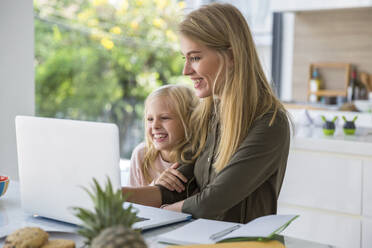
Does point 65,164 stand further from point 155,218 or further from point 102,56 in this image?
point 102,56

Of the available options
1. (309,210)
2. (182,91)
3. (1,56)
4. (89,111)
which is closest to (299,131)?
(309,210)

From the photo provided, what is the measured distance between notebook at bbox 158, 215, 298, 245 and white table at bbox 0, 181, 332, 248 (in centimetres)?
5

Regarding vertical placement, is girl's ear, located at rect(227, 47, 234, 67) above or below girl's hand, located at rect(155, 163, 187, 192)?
above

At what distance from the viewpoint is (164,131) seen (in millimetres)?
1915

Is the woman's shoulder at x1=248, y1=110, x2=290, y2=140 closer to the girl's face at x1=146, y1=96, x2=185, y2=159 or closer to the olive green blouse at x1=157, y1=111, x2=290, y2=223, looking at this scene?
the olive green blouse at x1=157, y1=111, x2=290, y2=223

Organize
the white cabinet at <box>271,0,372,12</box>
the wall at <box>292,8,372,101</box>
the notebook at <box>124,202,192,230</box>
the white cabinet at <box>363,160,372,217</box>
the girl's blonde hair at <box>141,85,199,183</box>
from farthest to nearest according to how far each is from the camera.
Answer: the wall at <box>292,8,372,101</box>
the white cabinet at <box>271,0,372,12</box>
the white cabinet at <box>363,160,372,217</box>
the girl's blonde hair at <box>141,85,199,183</box>
the notebook at <box>124,202,192,230</box>

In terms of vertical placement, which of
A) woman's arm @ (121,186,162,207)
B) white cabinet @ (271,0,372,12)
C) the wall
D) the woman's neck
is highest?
white cabinet @ (271,0,372,12)

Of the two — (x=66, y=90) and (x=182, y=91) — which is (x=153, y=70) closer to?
(x=66, y=90)

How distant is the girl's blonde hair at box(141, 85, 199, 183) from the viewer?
6.23 ft

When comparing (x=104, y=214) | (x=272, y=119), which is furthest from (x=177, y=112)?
(x=104, y=214)

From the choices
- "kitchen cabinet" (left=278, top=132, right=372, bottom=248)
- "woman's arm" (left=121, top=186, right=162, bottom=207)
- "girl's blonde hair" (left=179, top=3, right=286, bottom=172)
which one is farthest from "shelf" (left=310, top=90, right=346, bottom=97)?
"woman's arm" (left=121, top=186, right=162, bottom=207)

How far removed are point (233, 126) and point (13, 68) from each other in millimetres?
1603

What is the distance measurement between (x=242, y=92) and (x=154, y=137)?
49cm

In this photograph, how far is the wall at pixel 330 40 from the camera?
4707 millimetres
